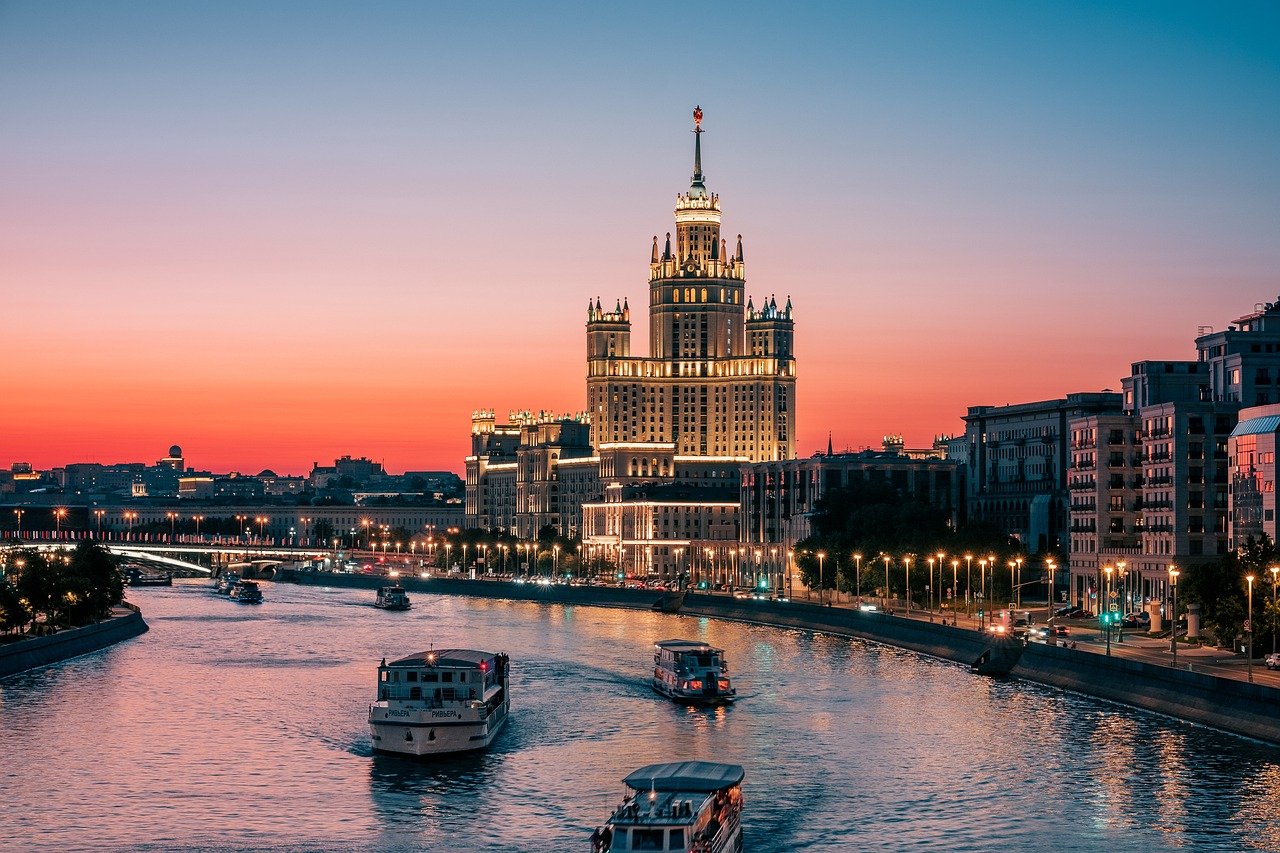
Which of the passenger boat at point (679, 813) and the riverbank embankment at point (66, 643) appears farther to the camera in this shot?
the riverbank embankment at point (66, 643)

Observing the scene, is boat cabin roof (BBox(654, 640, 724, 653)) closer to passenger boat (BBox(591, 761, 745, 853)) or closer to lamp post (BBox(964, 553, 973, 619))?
passenger boat (BBox(591, 761, 745, 853))

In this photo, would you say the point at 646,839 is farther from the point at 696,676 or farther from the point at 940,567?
the point at 940,567

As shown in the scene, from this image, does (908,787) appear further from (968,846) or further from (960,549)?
(960,549)

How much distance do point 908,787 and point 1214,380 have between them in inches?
3978

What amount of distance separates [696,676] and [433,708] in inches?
932

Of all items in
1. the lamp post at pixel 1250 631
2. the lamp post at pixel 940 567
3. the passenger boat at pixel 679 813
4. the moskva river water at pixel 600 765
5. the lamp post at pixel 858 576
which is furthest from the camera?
the lamp post at pixel 858 576

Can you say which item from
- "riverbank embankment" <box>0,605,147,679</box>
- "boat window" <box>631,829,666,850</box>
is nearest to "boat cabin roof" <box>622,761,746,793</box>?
"boat window" <box>631,829,666,850</box>

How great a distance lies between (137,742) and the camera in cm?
9119

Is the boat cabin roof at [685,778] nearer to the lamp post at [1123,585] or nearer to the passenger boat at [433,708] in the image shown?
the passenger boat at [433,708]

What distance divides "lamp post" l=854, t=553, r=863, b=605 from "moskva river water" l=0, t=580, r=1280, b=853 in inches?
2014

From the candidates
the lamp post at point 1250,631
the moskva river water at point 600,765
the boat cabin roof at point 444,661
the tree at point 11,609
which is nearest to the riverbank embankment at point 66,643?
the tree at point 11,609

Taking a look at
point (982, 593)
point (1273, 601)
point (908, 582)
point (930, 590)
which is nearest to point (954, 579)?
point (930, 590)

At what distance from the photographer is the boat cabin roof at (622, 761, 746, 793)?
64.1 metres

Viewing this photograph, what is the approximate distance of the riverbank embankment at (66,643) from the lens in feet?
397
